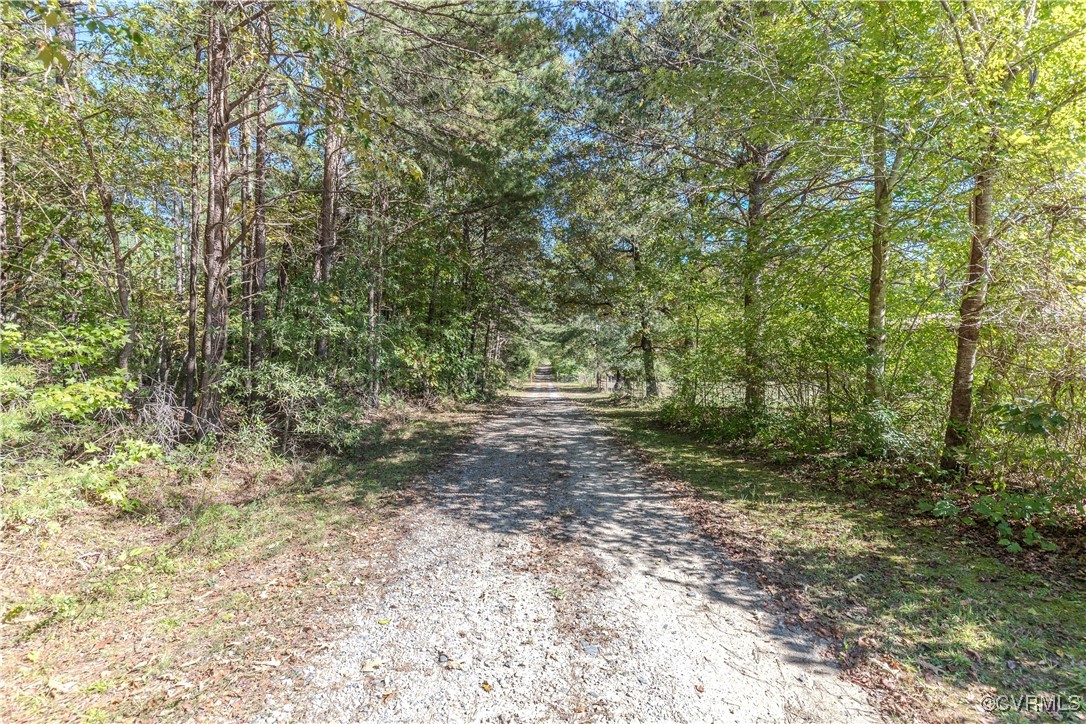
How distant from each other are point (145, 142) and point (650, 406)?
16973mm

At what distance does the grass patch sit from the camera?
2.66 metres

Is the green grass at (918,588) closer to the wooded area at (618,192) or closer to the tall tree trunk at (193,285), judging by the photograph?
the wooded area at (618,192)

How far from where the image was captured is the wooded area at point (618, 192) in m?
4.63

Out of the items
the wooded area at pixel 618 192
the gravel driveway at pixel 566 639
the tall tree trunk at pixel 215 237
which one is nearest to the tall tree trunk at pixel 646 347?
the wooded area at pixel 618 192

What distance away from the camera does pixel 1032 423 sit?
4.37 m

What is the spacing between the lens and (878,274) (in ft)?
23.0

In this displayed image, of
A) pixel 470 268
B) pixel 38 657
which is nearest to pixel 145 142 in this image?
pixel 38 657

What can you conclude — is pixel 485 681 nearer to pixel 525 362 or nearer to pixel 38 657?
pixel 38 657

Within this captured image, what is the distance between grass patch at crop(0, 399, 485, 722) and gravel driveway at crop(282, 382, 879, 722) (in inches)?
18.0

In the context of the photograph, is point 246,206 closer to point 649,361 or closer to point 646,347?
point 646,347

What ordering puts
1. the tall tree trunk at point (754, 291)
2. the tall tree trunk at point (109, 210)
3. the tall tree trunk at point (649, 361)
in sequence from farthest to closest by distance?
the tall tree trunk at point (649, 361)
the tall tree trunk at point (754, 291)
the tall tree trunk at point (109, 210)

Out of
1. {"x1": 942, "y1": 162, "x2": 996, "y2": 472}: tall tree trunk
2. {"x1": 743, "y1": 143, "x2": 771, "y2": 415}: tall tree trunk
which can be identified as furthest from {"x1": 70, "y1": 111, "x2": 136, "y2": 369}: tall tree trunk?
{"x1": 942, "y1": 162, "x2": 996, "y2": 472}: tall tree trunk

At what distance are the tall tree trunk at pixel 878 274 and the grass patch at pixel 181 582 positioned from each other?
24.1 feet

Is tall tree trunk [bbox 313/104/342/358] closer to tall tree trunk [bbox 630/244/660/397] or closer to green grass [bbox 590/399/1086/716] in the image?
green grass [bbox 590/399/1086/716]
